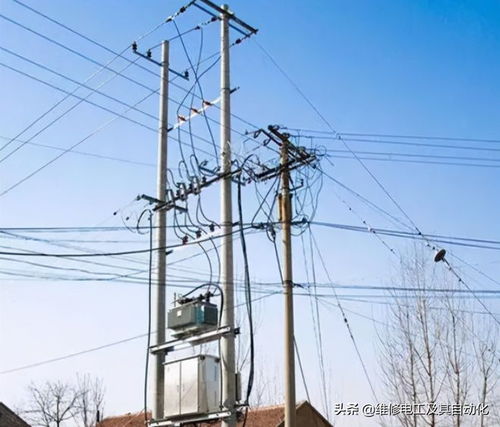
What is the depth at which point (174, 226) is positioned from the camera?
14836 mm

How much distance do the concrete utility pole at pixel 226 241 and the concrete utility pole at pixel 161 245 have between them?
1942 millimetres

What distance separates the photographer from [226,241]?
12.8 meters

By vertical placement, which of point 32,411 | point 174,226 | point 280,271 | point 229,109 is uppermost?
point 229,109

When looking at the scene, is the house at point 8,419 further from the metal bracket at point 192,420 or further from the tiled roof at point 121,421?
the metal bracket at point 192,420

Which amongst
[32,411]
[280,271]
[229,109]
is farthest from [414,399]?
[32,411]

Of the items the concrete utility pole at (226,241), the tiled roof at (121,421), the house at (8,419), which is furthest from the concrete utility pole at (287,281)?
the house at (8,419)

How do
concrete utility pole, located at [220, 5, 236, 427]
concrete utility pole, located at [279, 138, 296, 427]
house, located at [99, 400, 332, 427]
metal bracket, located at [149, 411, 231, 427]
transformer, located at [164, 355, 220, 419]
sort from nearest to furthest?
metal bracket, located at [149, 411, 231, 427], concrete utility pole, located at [220, 5, 236, 427], transformer, located at [164, 355, 220, 419], concrete utility pole, located at [279, 138, 296, 427], house, located at [99, 400, 332, 427]

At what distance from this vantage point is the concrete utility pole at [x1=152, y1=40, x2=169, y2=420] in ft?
44.5

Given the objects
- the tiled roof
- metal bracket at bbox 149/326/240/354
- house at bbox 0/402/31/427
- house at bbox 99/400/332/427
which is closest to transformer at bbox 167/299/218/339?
metal bracket at bbox 149/326/240/354

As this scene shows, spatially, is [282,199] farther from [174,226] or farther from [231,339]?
[231,339]

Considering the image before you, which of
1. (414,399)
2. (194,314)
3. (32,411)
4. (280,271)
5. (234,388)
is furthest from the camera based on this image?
(32,411)

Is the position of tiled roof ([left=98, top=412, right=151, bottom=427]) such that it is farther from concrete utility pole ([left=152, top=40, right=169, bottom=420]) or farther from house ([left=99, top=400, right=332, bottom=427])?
concrete utility pole ([left=152, top=40, right=169, bottom=420])

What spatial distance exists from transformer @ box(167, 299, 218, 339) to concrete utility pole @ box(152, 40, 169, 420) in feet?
2.22

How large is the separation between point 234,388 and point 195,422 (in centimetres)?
118
